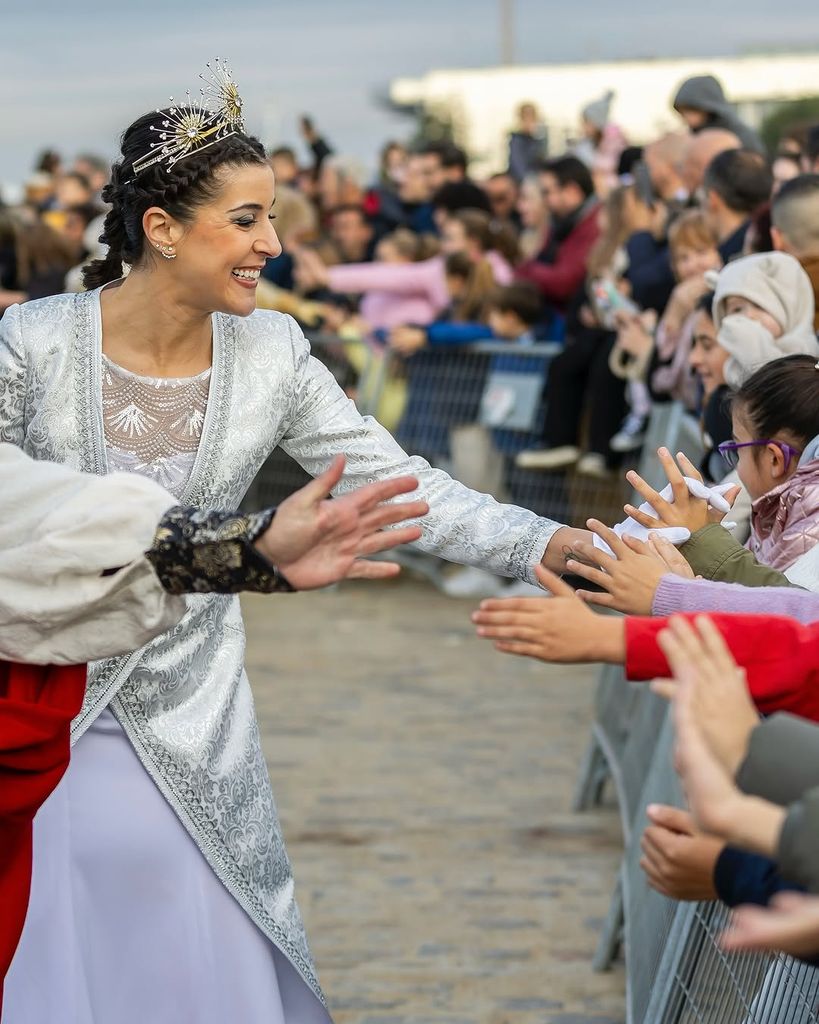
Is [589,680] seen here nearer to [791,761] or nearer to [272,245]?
[272,245]

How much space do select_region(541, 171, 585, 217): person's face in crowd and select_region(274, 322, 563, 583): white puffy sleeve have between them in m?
6.77

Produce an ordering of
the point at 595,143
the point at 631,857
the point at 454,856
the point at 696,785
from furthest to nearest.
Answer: the point at 595,143 → the point at 454,856 → the point at 631,857 → the point at 696,785

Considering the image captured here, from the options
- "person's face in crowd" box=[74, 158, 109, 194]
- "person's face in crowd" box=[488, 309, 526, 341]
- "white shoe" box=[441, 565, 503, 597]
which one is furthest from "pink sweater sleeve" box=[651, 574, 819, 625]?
"person's face in crowd" box=[74, 158, 109, 194]

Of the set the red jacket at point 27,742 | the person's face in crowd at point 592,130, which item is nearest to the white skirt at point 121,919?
the red jacket at point 27,742

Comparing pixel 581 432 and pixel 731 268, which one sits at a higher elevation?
pixel 731 268

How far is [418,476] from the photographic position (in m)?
3.60

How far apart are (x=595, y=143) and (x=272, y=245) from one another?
8.72 m

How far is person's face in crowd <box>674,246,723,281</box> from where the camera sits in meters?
6.72

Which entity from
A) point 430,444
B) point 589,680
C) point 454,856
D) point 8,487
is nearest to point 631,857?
point 454,856

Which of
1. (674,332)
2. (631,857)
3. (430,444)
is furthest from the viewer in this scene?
(430,444)

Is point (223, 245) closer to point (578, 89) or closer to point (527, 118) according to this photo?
point (527, 118)

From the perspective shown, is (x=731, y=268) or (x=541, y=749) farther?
(x=541, y=749)

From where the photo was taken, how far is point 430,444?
404 inches

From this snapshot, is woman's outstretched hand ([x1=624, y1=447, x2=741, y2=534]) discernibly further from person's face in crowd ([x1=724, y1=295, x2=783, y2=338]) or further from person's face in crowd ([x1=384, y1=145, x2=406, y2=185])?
person's face in crowd ([x1=384, y1=145, x2=406, y2=185])
